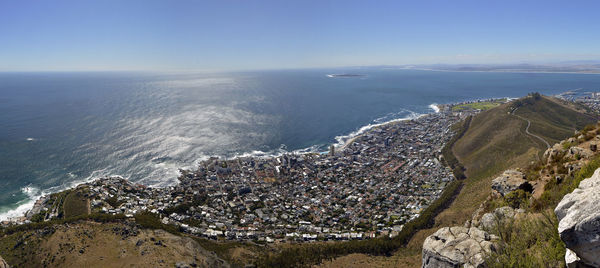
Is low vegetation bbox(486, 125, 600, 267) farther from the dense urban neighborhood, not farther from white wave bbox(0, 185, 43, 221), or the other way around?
white wave bbox(0, 185, 43, 221)

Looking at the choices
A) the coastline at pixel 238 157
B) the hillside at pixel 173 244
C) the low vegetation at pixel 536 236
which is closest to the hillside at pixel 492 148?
the hillside at pixel 173 244

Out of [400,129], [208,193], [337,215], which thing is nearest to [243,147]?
[208,193]

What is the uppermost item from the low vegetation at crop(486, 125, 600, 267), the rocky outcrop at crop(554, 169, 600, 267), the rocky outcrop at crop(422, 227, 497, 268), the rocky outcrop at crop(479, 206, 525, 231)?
the rocky outcrop at crop(554, 169, 600, 267)

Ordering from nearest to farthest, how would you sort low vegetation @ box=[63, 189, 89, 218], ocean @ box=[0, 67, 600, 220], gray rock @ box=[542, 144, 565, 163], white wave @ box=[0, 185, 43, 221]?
gray rock @ box=[542, 144, 565, 163] → low vegetation @ box=[63, 189, 89, 218] → white wave @ box=[0, 185, 43, 221] → ocean @ box=[0, 67, 600, 220]

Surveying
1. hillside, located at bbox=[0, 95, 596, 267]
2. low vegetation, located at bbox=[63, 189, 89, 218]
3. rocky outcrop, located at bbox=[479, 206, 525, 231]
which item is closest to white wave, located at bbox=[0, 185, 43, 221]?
hillside, located at bbox=[0, 95, 596, 267]

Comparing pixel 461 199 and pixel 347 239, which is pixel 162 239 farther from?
pixel 461 199

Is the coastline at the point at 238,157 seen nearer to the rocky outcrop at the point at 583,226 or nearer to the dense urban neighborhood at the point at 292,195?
the dense urban neighborhood at the point at 292,195

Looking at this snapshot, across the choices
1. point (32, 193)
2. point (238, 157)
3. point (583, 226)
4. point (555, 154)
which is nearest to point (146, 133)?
point (32, 193)
